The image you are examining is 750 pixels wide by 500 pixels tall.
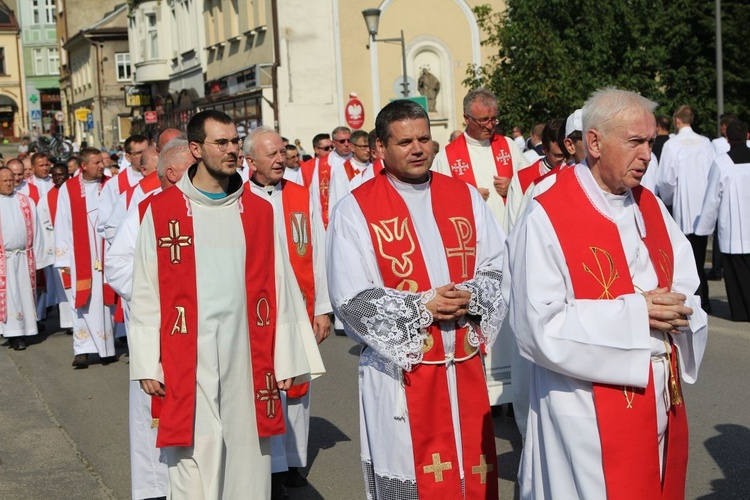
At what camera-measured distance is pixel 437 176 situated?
17.5 feet

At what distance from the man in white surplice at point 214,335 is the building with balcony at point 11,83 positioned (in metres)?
90.8

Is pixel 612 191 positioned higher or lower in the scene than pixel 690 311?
higher

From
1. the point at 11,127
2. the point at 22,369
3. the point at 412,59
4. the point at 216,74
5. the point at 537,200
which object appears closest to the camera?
the point at 537,200

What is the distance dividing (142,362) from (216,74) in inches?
1375

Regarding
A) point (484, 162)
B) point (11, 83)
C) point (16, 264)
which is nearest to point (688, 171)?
point (484, 162)

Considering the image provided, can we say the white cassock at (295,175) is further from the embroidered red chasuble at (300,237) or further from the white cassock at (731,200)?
the embroidered red chasuble at (300,237)

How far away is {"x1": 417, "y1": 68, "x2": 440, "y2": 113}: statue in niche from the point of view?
3391 centimetres

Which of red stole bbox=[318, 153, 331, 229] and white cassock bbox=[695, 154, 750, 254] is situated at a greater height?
red stole bbox=[318, 153, 331, 229]

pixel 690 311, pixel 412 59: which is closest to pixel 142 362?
pixel 690 311

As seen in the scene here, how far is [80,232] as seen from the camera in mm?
12320

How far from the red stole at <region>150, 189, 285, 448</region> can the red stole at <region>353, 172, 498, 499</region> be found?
50cm

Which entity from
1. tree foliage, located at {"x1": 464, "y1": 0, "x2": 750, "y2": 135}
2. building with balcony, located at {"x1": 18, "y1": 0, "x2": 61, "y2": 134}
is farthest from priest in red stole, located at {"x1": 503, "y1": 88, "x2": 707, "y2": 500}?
building with balcony, located at {"x1": 18, "y1": 0, "x2": 61, "y2": 134}

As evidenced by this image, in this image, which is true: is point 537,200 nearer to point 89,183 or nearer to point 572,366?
point 572,366

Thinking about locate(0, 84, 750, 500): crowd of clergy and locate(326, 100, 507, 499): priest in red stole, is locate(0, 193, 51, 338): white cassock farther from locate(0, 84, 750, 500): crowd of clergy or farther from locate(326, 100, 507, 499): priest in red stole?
locate(326, 100, 507, 499): priest in red stole
